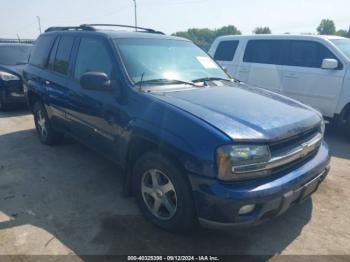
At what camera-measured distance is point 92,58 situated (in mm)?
3865

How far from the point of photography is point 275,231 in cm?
309

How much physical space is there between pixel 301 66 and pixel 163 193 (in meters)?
4.80

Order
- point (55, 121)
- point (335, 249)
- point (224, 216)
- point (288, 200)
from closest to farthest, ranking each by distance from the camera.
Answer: point (224, 216)
point (288, 200)
point (335, 249)
point (55, 121)

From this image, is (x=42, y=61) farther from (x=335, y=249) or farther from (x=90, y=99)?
(x=335, y=249)

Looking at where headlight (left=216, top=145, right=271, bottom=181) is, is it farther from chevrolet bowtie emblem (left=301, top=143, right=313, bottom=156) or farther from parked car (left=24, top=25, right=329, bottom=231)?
chevrolet bowtie emblem (left=301, top=143, right=313, bottom=156)

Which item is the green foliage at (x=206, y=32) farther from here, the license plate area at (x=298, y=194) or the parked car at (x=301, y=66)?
the license plate area at (x=298, y=194)

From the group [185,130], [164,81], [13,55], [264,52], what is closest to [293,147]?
[185,130]

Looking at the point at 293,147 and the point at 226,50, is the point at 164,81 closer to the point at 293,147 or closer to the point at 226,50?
the point at 293,147

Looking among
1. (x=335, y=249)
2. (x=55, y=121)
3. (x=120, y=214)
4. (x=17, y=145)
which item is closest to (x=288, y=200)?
(x=335, y=249)

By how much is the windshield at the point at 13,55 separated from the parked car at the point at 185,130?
5.44 m

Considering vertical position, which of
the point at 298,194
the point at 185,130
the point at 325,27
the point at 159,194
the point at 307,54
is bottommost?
the point at 325,27

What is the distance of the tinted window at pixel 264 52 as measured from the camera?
681 centimetres

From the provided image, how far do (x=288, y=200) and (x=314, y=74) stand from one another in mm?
4360

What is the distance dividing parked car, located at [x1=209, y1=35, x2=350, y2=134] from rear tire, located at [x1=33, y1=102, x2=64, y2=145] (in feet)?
14.2
